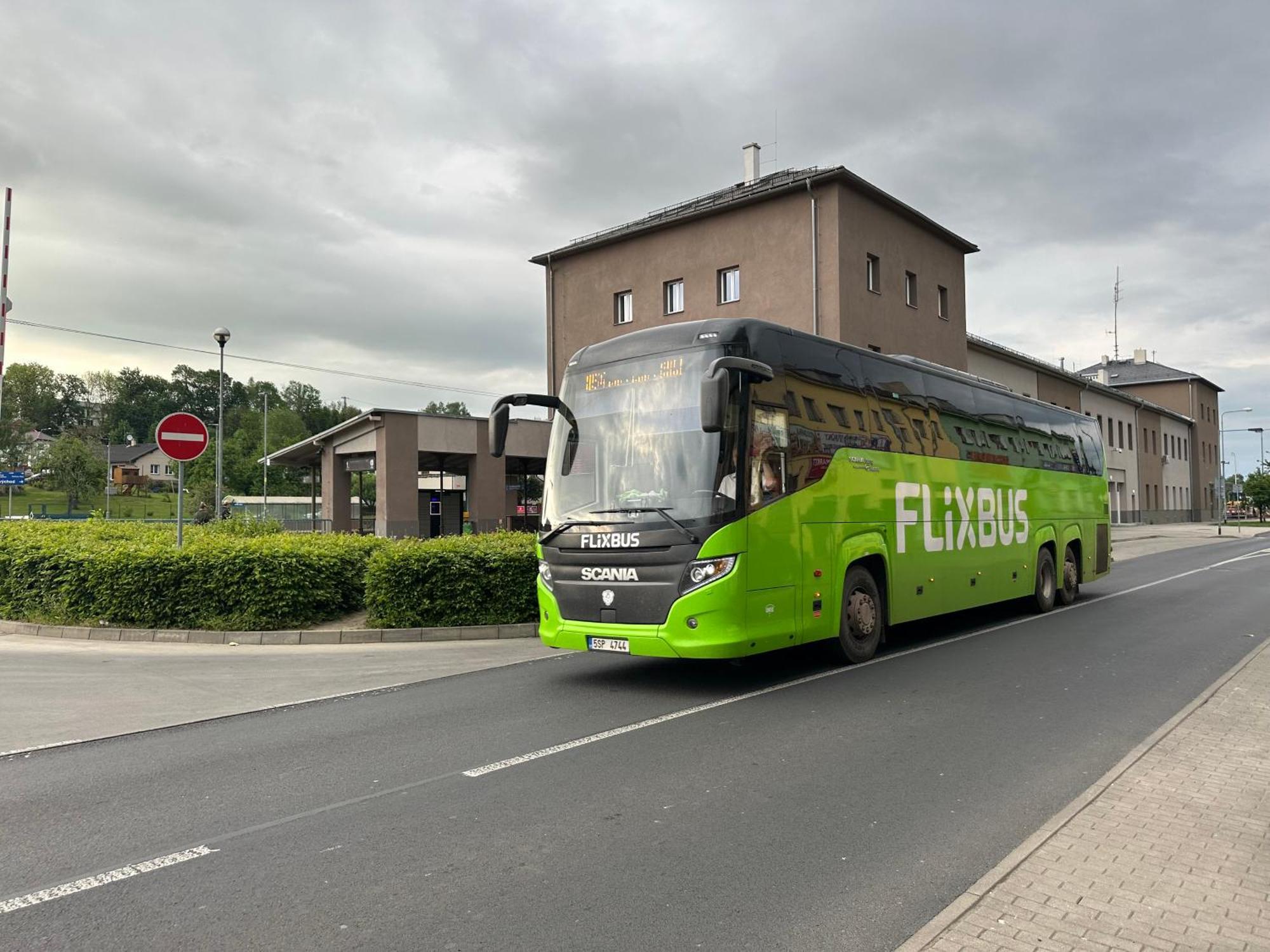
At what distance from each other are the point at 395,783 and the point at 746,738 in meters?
2.50

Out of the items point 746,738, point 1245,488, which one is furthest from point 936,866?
point 1245,488

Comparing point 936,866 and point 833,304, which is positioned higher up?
point 833,304

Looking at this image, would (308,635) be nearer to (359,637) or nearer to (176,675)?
(359,637)

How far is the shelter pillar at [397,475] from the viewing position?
91.8ft

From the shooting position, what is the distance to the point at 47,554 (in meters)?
13.0

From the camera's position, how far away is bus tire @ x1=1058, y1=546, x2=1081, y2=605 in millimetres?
15367

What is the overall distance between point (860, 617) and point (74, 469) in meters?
84.2

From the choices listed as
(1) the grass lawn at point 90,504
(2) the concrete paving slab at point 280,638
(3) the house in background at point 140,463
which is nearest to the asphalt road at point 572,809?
(2) the concrete paving slab at point 280,638

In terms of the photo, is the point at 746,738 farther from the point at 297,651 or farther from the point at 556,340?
the point at 556,340

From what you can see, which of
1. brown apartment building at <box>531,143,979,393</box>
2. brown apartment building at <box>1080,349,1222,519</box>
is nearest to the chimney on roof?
brown apartment building at <box>531,143,979,393</box>

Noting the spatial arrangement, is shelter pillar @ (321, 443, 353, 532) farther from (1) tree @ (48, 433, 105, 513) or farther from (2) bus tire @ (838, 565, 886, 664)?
(1) tree @ (48, 433, 105, 513)

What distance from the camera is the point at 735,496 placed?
25.6ft

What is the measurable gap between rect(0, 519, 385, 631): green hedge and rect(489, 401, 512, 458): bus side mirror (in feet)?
14.3

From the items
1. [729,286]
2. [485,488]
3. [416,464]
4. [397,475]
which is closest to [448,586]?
[397,475]
